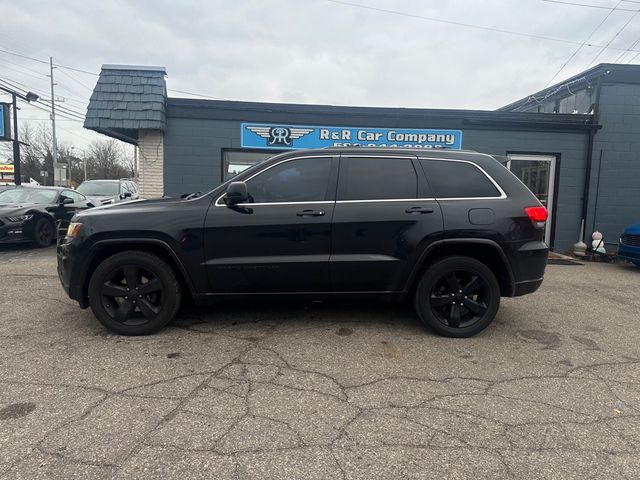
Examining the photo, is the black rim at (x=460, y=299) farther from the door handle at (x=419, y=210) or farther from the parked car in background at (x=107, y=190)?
the parked car in background at (x=107, y=190)

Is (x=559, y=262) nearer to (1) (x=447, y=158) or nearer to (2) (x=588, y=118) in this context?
(2) (x=588, y=118)

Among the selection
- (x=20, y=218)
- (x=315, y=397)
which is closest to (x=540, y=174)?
(x=315, y=397)

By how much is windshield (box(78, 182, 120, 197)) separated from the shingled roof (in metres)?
5.26

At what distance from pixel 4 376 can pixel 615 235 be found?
38.0ft

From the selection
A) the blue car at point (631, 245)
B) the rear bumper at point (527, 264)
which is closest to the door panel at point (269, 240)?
the rear bumper at point (527, 264)

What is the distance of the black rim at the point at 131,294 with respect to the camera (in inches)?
163

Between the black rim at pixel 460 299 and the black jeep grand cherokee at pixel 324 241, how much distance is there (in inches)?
0.4

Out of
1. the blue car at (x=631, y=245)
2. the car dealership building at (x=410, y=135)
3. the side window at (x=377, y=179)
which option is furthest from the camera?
the car dealership building at (x=410, y=135)

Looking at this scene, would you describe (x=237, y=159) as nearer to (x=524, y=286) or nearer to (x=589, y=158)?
(x=524, y=286)

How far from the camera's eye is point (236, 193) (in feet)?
12.9

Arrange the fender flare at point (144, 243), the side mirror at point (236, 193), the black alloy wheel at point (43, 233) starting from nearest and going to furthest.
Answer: the side mirror at point (236, 193) < the fender flare at point (144, 243) < the black alloy wheel at point (43, 233)

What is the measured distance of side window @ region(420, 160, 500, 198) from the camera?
4.33 metres

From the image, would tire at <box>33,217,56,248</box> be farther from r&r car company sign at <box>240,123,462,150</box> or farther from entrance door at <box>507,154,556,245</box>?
entrance door at <box>507,154,556,245</box>

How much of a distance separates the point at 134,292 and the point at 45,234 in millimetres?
7793
